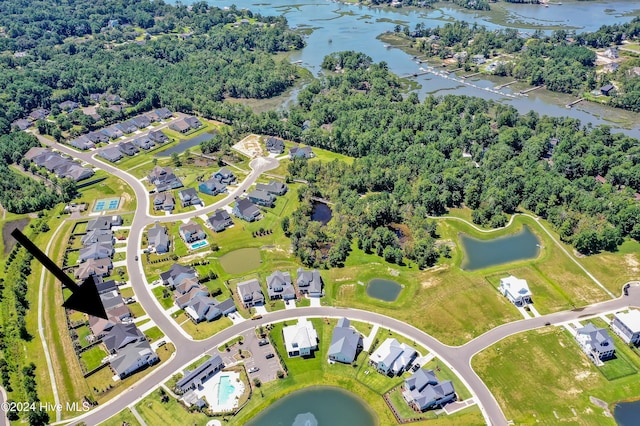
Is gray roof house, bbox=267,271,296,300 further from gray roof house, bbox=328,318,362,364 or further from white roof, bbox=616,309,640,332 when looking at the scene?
white roof, bbox=616,309,640,332

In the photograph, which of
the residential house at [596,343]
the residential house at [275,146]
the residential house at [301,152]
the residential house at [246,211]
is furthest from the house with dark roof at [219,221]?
the residential house at [596,343]

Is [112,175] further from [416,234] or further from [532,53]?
[532,53]

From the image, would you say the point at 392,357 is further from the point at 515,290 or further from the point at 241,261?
the point at 241,261

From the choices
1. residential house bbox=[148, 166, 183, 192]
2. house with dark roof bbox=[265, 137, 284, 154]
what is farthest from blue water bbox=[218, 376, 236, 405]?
house with dark roof bbox=[265, 137, 284, 154]

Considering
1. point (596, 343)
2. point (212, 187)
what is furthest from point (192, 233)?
point (596, 343)

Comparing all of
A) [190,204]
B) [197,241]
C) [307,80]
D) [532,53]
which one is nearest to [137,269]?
[197,241]

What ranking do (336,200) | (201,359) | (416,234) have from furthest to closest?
(336,200), (416,234), (201,359)

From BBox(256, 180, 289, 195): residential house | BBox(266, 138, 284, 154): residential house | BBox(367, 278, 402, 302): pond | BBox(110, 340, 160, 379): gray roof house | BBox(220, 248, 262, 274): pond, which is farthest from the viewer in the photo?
BBox(266, 138, 284, 154): residential house
